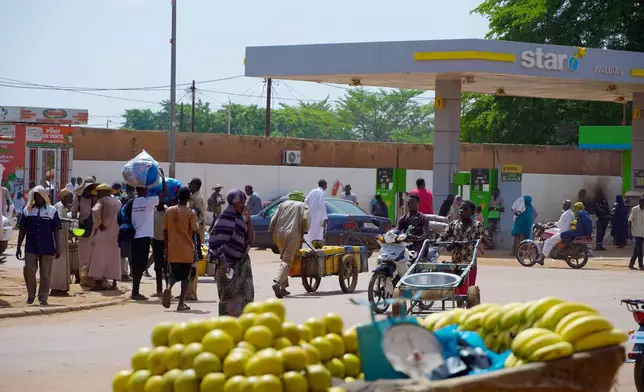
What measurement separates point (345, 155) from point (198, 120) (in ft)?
196

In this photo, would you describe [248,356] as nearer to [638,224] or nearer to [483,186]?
[638,224]

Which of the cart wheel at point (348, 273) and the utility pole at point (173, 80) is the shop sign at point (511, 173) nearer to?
the utility pole at point (173, 80)

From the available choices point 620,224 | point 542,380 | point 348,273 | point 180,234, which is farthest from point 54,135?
point 542,380

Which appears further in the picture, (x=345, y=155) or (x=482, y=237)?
(x=345, y=155)

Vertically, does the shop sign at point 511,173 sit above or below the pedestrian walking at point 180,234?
above

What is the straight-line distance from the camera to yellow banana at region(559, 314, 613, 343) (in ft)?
20.1

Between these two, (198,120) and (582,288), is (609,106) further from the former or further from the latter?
(198,120)

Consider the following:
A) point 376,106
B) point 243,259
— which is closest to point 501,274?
point 243,259

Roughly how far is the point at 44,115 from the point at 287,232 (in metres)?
31.6

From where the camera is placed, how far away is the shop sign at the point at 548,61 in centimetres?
2905

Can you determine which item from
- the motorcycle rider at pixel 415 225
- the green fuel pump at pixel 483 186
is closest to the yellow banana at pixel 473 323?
the motorcycle rider at pixel 415 225

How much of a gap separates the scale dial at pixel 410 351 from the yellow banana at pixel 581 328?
831mm

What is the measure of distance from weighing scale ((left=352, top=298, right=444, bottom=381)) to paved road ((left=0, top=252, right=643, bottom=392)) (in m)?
4.23

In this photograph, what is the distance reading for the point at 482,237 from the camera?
1500 cm
